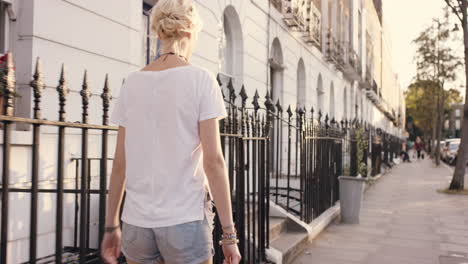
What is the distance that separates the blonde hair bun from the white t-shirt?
0.17 metres

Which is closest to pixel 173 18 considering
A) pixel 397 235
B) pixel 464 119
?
pixel 397 235

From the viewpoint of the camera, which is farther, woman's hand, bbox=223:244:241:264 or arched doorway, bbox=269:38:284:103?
arched doorway, bbox=269:38:284:103

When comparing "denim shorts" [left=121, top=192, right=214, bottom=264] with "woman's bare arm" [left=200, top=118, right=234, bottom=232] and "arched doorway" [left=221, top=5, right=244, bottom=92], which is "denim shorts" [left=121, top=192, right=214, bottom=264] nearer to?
"woman's bare arm" [left=200, top=118, right=234, bottom=232]

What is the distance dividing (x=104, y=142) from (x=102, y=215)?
439mm

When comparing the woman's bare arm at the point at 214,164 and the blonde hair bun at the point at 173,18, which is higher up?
the blonde hair bun at the point at 173,18

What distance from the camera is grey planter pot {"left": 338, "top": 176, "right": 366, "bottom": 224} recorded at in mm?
8188

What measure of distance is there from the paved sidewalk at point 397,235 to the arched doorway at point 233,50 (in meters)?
3.44

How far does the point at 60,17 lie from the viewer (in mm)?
4594

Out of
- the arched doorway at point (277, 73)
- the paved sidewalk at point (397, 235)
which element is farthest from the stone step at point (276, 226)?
the arched doorway at point (277, 73)

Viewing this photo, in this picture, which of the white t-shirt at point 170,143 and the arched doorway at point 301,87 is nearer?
the white t-shirt at point 170,143

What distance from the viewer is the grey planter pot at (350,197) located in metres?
8.19

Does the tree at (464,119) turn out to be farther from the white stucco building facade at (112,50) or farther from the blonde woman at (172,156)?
the blonde woman at (172,156)

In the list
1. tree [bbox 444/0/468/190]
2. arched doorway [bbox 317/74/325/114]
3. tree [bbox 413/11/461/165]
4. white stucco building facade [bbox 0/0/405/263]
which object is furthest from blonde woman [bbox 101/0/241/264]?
tree [bbox 413/11/461/165]

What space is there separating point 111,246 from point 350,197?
6.60m
